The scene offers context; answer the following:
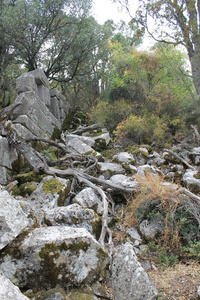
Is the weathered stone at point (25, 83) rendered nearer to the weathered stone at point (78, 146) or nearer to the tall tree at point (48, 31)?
the weathered stone at point (78, 146)

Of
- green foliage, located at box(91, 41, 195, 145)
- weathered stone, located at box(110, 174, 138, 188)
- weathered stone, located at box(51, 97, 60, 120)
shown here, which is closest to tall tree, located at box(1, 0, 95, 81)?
weathered stone, located at box(51, 97, 60, 120)

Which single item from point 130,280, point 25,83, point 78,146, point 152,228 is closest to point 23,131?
point 78,146

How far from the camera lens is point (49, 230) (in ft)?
10.7

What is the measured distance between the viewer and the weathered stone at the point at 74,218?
4121 mm

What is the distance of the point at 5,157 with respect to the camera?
6.71 meters

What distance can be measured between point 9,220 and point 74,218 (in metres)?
1.48

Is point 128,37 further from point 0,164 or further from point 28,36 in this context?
point 0,164

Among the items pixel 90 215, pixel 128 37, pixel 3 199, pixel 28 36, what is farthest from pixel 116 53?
pixel 3 199

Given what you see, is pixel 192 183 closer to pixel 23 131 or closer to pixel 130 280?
pixel 130 280

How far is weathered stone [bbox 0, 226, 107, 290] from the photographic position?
110 inches

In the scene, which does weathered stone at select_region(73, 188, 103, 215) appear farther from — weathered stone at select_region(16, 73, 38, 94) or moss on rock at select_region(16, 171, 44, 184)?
weathered stone at select_region(16, 73, 38, 94)

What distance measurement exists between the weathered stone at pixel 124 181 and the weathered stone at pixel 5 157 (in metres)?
2.91

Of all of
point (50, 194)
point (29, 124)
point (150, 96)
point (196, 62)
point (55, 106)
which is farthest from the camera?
point (55, 106)

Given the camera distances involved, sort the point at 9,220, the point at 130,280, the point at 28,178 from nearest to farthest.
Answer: the point at 9,220, the point at 130,280, the point at 28,178
